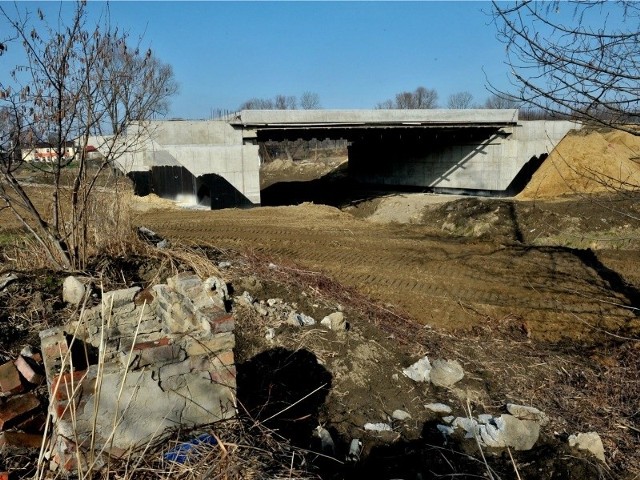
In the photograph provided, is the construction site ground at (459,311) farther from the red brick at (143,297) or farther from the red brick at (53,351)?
the red brick at (53,351)

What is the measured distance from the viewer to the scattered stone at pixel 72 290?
5789 mm

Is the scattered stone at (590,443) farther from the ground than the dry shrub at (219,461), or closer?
closer

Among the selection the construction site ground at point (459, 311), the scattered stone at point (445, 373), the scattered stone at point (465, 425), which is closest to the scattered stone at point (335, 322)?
the construction site ground at point (459, 311)

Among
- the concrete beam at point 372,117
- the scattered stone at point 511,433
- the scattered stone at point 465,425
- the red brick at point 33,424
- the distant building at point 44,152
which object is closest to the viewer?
the red brick at point 33,424

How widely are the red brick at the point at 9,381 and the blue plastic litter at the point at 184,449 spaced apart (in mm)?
1552

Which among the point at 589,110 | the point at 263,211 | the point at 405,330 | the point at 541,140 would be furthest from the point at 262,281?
the point at 541,140

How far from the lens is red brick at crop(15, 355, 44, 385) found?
3.99 m

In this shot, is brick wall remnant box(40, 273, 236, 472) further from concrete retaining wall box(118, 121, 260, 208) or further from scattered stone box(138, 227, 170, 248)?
concrete retaining wall box(118, 121, 260, 208)

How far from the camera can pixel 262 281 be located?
7.41 meters

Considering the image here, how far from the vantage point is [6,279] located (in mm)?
5961

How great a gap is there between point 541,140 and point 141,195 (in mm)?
16718

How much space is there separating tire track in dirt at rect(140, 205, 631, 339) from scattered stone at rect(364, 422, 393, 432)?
377 centimetres

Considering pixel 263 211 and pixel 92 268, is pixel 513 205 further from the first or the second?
pixel 92 268

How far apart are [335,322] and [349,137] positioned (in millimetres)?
17466
